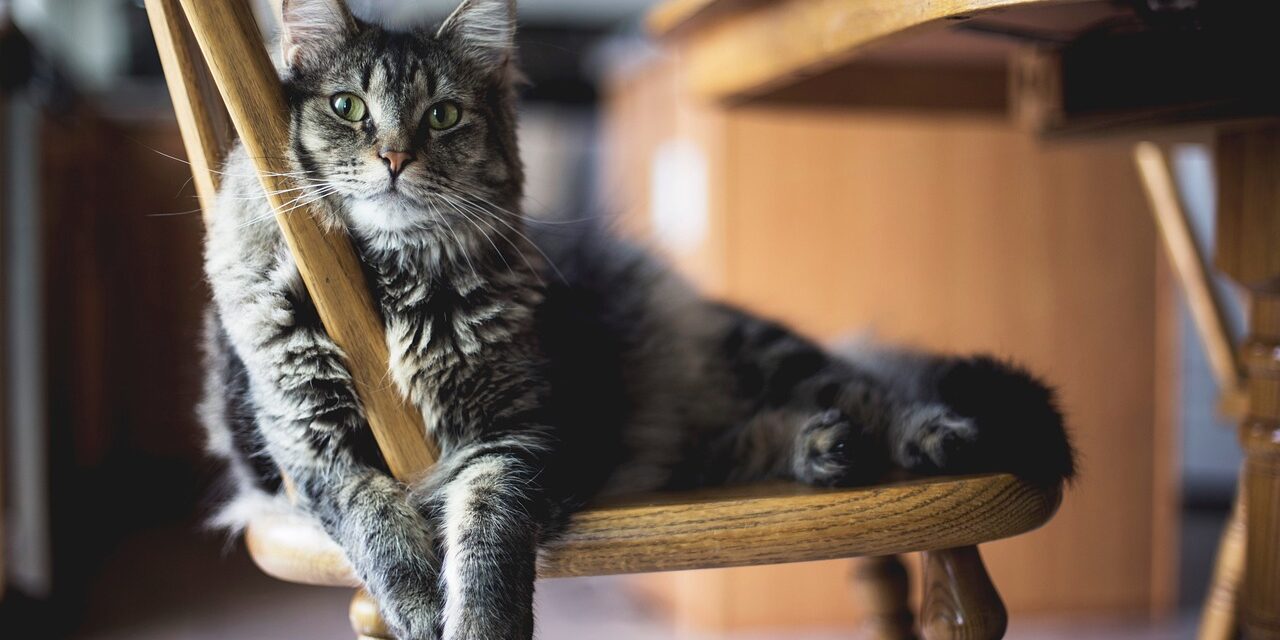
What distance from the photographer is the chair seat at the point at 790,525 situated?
2.46ft

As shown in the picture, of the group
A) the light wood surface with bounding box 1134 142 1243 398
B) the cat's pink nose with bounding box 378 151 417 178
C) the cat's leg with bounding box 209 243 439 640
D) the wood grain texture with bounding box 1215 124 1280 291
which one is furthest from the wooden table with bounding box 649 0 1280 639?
the cat's leg with bounding box 209 243 439 640

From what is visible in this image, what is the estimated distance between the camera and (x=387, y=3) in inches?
42.6

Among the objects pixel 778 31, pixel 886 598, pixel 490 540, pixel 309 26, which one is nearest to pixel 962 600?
pixel 886 598

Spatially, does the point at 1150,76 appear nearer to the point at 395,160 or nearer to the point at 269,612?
the point at 395,160

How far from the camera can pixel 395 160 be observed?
0.77m

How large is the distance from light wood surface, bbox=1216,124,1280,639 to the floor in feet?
4.09

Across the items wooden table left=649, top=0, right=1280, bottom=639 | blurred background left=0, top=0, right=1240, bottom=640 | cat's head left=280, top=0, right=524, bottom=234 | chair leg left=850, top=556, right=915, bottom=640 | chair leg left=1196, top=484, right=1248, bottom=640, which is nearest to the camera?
cat's head left=280, top=0, right=524, bottom=234

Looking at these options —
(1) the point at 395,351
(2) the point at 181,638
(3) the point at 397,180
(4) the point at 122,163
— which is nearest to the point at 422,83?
(3) the point at 397,180

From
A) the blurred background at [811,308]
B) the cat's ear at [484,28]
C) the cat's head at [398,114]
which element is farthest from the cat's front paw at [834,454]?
the blurred background at [811,308]

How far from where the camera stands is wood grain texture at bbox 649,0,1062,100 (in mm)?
817

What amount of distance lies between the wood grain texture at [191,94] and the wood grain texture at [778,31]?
22.2 inches

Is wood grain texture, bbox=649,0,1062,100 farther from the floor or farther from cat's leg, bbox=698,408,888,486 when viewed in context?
the floor

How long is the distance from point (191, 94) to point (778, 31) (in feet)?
2.01

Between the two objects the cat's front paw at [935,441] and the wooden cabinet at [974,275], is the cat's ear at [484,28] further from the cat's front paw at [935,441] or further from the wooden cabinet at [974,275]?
the wooden cabinet at [974,275]
